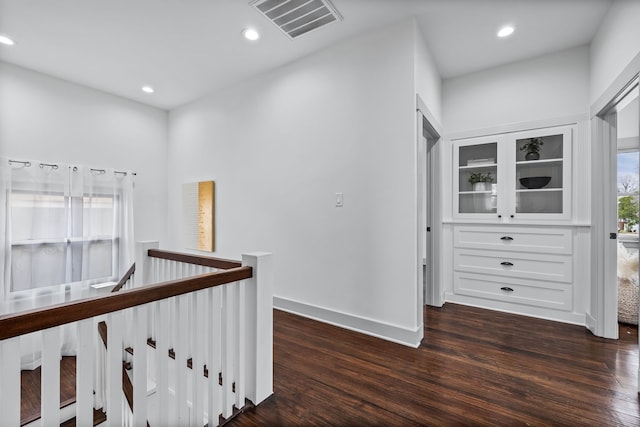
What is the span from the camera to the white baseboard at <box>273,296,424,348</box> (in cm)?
233

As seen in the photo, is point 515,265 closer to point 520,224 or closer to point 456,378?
point 520,224

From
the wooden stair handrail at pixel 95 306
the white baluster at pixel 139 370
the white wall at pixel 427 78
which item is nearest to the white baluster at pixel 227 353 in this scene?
the wooden stair handrail at pixel 95 306

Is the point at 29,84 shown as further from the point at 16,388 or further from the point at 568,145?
the point at 568,145

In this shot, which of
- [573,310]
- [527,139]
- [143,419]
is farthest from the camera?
[527,139]

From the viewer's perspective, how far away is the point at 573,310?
2730mm

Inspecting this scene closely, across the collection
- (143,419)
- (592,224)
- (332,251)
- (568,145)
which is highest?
(568,145)

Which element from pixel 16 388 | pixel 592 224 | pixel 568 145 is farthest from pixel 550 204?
pixel 16 388

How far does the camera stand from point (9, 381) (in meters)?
0.90

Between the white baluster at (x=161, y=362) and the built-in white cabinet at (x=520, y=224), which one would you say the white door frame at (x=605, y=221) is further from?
the white baluster at (x=161, y=362)

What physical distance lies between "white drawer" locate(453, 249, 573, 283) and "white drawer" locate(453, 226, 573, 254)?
0.06m

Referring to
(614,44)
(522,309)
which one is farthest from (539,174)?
(522,309)

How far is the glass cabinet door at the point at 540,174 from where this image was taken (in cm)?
282

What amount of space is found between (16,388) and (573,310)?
388 cm

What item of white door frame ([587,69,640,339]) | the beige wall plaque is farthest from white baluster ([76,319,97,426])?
white door frame ([587,69,640,339])
